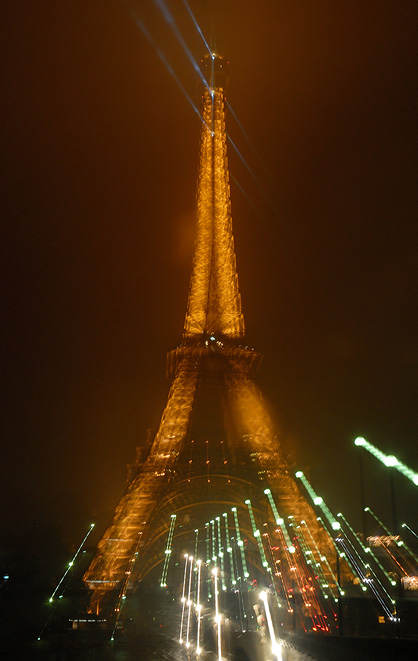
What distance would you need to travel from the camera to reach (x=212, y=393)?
108 ft

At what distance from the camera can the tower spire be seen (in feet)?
106

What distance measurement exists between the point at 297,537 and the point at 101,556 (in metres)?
10.5

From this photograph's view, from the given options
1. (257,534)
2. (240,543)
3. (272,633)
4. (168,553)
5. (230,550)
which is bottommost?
(272,633)

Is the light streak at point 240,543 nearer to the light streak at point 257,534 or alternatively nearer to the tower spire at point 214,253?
the light streak at point 257,534

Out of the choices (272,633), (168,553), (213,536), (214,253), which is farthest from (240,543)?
(214,253)

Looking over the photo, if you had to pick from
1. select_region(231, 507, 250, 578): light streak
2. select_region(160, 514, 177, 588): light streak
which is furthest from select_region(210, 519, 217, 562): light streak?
select_region(160, 514, 177, 588): light streak

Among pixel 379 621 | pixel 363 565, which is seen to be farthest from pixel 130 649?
pixel 363 565

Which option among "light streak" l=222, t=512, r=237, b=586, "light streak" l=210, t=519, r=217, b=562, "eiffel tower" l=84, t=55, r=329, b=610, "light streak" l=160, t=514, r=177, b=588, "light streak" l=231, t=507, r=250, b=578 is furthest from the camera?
"light streak" l=210, t=519, r=217, b=562

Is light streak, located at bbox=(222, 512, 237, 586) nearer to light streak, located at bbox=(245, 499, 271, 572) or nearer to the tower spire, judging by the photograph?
light streak, located at bbox=(245, 499, 271, 572)

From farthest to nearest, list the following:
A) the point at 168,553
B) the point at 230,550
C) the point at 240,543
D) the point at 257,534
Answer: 1. the point at 230,550
2. the point at 168,553
3. the point at 240,543
4. the point at 257,534

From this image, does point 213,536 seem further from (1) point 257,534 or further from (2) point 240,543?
(1) point 257,534

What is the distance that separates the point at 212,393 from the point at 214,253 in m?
8.42

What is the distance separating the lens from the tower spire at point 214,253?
3231 centimetres

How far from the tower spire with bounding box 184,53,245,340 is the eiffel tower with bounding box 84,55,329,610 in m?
0.06
